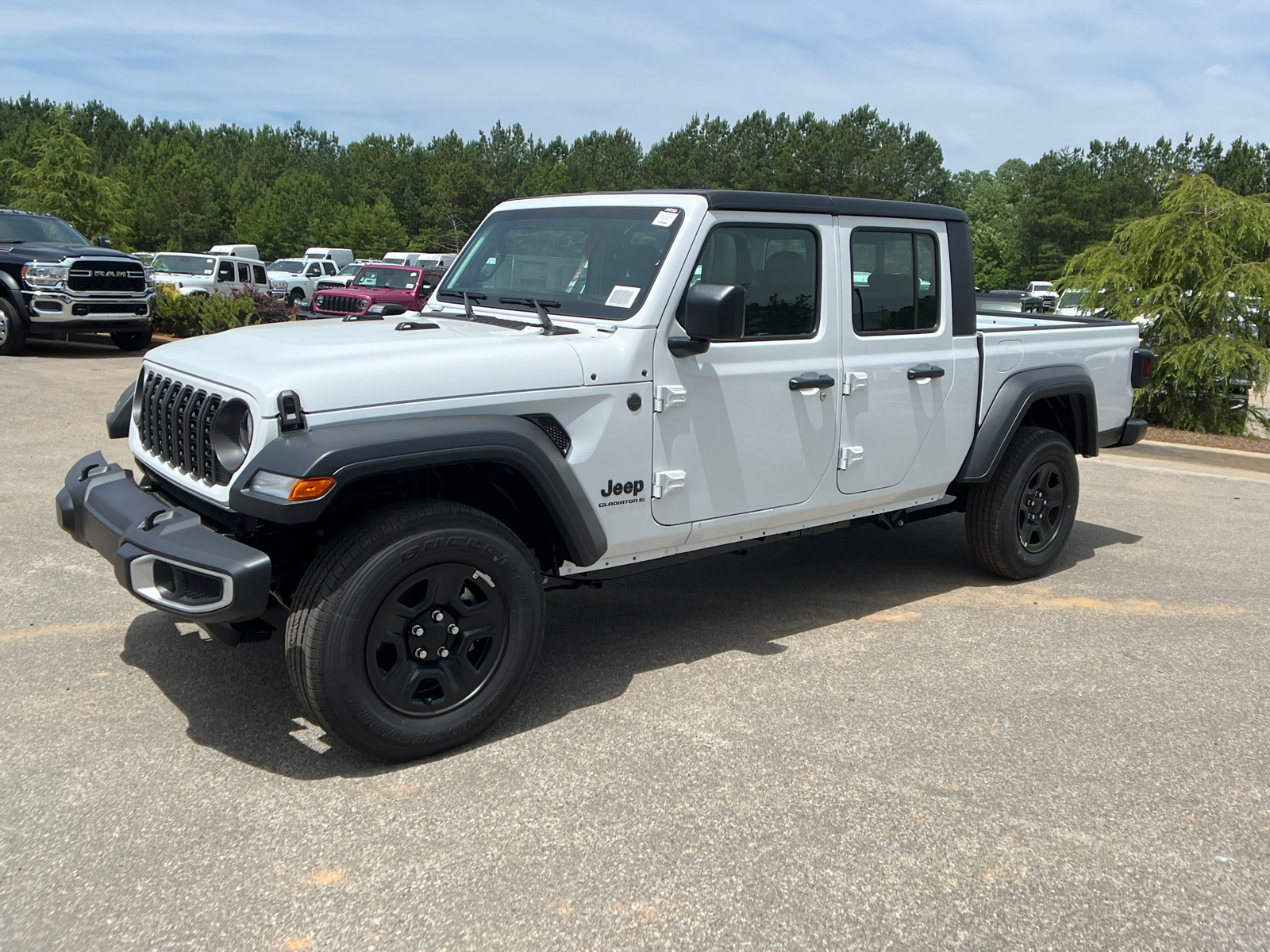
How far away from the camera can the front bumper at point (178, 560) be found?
2.99 metres

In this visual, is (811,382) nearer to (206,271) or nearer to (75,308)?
(75,308)

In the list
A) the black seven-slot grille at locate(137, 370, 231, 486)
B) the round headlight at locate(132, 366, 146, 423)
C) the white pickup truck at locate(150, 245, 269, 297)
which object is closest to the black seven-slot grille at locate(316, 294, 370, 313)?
the white pickup truck at locate(150, 245, 269, 297)

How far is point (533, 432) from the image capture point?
346cm

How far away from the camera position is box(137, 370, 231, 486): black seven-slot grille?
10.9 feet

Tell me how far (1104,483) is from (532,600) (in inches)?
253

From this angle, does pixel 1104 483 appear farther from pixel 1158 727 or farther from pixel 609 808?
pixel 609 808

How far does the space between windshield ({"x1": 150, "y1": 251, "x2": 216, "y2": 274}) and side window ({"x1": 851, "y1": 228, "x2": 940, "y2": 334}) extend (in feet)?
80.6

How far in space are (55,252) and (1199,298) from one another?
568 inches

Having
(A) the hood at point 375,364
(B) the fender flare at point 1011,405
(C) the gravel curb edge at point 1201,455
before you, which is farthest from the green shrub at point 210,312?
(B) the fender flare at point 1011,405

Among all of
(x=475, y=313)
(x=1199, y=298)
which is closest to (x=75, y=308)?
(x=475, y=313)

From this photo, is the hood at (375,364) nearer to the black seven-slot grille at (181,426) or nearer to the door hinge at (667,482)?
the black seven-slot grille at (181,426)

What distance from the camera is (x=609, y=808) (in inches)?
124

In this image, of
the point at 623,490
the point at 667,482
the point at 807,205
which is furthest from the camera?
the point at 807,205

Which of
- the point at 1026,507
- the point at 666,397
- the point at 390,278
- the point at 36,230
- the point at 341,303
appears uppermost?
the point at 36,230
